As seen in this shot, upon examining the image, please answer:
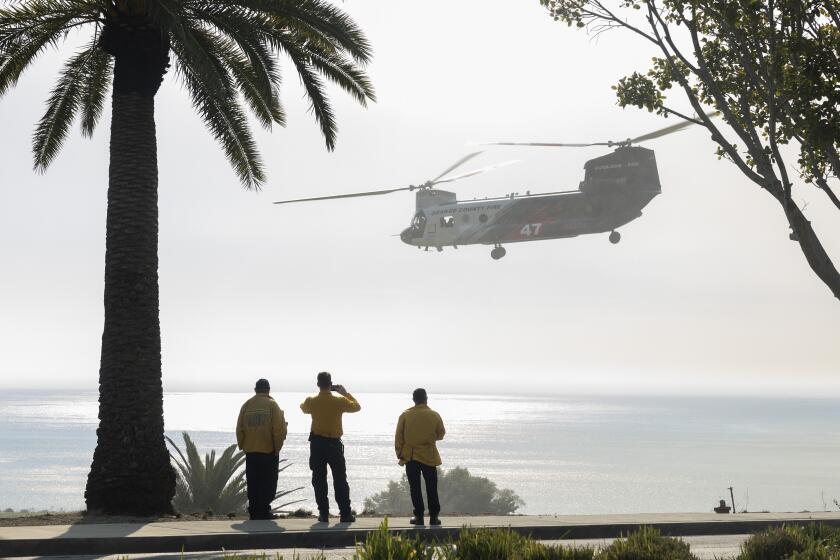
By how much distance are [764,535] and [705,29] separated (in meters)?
7.34

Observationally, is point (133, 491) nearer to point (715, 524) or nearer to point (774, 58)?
point (715, 524)

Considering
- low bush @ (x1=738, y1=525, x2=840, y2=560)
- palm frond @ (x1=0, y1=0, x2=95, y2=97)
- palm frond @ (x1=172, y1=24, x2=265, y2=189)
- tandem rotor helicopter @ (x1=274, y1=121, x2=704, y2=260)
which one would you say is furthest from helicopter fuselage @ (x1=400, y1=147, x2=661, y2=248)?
low bush @ (x1=738, y1=525, x2=840, y2=560)

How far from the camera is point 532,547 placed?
25.9ft

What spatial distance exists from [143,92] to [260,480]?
6.33 metres

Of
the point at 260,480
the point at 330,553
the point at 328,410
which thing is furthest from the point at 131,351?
the point at 330,553

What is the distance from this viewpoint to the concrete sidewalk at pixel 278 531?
400 inches

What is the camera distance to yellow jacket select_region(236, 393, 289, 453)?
40.5ft

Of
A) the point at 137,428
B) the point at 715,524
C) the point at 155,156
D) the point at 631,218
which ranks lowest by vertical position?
the point at 715,524

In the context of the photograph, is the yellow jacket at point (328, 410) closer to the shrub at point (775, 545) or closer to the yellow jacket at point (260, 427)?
the yellow jacket at point (260, 427)

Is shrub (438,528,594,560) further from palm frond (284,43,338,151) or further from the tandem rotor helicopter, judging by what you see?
the tandem rotor helicopter

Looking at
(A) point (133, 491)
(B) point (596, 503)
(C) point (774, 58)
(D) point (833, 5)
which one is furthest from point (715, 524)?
(B) point (596, 503)

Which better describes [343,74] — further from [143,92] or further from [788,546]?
[788,546]

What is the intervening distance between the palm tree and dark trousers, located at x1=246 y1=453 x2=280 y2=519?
7.07ft

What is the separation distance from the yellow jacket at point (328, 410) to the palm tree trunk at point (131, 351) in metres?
3.09
